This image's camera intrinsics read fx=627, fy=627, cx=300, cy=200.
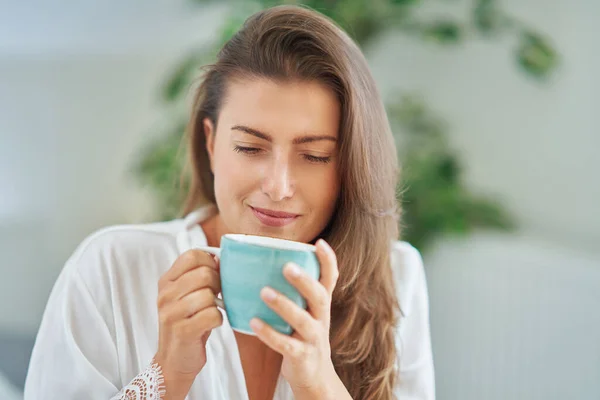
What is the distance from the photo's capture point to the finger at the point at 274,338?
700mm

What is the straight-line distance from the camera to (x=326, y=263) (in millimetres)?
716

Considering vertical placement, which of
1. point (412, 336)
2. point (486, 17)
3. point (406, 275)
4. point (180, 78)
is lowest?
point (412, 336)

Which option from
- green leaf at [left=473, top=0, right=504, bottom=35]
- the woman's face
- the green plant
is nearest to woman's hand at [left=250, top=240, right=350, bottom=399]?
the woman's face

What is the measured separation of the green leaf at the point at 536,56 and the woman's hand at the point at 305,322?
142 cm

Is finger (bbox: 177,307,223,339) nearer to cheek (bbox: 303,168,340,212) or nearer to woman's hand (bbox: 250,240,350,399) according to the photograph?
woman's hand (bbox: 250,240,350,399)

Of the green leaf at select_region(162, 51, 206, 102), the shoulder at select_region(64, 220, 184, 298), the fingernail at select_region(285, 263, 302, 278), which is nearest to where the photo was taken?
the fingernail at select_region(285, 263, 302, 278)

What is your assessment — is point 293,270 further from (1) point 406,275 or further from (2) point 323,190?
(1) point 406,275

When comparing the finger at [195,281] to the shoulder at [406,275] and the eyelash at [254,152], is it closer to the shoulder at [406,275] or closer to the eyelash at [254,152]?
the eyelash at [254,152]

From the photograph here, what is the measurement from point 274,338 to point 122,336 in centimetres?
44

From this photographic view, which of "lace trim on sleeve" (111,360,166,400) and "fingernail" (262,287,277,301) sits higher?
"fingernail" (262,287,277,301)

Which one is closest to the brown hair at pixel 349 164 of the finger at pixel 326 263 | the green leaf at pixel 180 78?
the finger at pixel 326 263

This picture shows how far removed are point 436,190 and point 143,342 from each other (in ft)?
3.85

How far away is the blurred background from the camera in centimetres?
179

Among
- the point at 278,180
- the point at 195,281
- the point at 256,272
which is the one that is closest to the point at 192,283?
the point at 195,281
